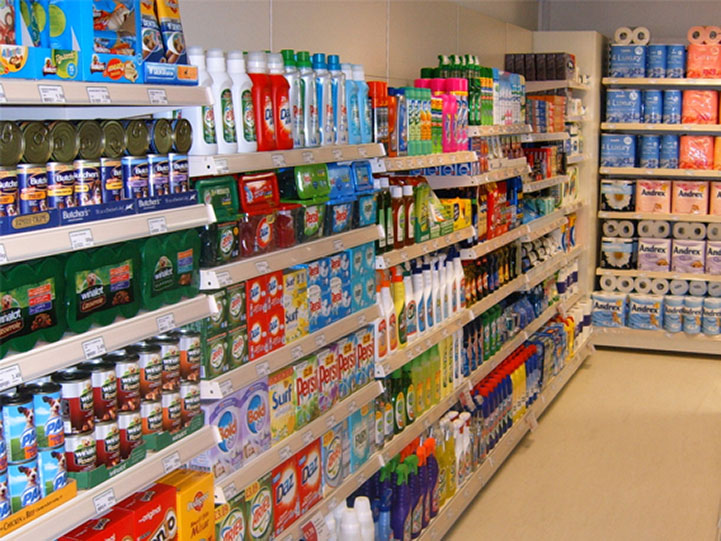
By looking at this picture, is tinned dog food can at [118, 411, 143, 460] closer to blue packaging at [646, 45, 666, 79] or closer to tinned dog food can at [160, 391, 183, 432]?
tinned dog food can at [160, 391, 183, 432]

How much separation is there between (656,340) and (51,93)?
6.96m

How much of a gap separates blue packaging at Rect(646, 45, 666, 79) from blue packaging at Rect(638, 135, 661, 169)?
20.6 inches

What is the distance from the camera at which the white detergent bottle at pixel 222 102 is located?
2.49 metres

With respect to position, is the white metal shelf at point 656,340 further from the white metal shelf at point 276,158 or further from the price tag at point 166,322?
the price tag at point 166,322

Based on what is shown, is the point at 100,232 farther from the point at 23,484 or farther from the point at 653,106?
the point at 653,106

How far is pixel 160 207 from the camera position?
85.6 inches

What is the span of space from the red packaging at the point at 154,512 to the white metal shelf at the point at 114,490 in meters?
0.08

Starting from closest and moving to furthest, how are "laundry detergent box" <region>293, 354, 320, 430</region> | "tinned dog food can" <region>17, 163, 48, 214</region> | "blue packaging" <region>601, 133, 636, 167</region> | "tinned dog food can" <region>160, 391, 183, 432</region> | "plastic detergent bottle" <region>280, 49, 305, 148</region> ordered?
"tinned dog food can" <region>17, 163, 48, 214</region>
"tinned dog food can" <region>160, 391, 183, 432</region>
"plastic detergent bottle" <region>280, 49, 305, 148</region>
"laundry detergent box" <region>293, 354, 320, 430</region>
"blue packaging" <region>601, 133, 636, 167</region>

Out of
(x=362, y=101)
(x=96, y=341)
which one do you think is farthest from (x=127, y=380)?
(x=362, y=101)

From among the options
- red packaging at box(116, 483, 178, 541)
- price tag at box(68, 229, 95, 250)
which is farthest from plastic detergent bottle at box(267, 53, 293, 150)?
red packaging at box(116, 483, 178, 541)

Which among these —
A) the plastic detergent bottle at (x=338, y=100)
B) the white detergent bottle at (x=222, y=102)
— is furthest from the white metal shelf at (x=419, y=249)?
the white detergent bottle at (x=222, y=102)

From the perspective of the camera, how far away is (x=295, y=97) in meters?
2.85

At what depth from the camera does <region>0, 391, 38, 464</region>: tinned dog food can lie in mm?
1849

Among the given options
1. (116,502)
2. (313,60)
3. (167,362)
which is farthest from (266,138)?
(116,502)
